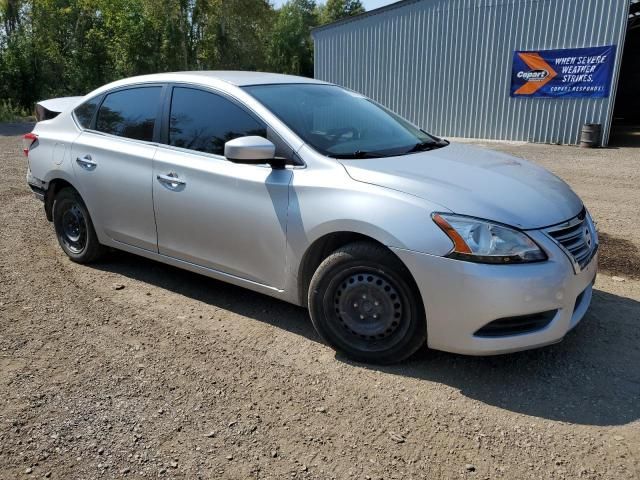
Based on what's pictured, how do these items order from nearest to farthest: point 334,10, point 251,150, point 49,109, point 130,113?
point 251,150
point 130,113
point 49,109
point 334,10

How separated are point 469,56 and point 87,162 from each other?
14.6 m

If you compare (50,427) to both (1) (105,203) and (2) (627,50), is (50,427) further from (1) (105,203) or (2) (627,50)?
(2) (627,50)

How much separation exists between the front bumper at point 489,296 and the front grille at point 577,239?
0.07 metres

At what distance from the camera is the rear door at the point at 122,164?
4327mm

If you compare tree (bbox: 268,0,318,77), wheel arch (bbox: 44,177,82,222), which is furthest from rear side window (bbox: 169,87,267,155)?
tree (bbox: 268,0,318,77)

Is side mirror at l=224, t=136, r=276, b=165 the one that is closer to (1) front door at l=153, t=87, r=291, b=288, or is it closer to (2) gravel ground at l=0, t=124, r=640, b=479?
(1) front door at l=153, t=87, r=291, b=288

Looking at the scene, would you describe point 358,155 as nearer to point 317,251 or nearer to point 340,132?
point 340,132

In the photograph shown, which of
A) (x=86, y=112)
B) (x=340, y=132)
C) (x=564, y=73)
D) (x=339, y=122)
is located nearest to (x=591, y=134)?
(x=564, y=73)

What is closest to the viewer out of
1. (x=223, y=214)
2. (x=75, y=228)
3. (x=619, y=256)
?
(x=223, y=214)

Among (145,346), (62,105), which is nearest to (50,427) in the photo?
(145,346)

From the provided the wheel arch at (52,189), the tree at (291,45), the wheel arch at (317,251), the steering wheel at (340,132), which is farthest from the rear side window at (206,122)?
the tree at (291,45)

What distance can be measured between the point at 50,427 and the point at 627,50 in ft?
90.4

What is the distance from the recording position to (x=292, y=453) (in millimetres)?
2645

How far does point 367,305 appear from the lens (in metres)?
3.32
